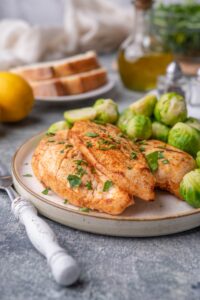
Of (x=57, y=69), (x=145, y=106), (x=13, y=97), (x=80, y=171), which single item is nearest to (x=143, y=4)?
(x=57, y=69)

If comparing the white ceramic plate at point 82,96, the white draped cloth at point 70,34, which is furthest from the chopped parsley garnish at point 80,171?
the white draped cloth at point 70,34

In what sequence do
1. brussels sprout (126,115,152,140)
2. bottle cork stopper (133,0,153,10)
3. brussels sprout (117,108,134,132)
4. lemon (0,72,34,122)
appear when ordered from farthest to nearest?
bottle cork stopper (133,0,153,10)
lemon (0,72,34,122)
brussels sprout (117,108,134,132)
brussels sprout (126,115,152,140)

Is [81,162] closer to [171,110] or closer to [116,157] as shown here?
[116,157]

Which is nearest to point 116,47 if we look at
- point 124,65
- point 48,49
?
point 48,49

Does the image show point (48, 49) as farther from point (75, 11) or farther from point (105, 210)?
point (105, 210)

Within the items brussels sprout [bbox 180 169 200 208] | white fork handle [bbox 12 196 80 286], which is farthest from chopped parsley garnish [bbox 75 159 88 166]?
brussels sprout [bbox 180 169 200 208]

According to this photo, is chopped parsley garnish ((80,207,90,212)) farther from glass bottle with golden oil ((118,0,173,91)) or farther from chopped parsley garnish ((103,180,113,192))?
glass bottle with golden oil ((118,0,173,91))
